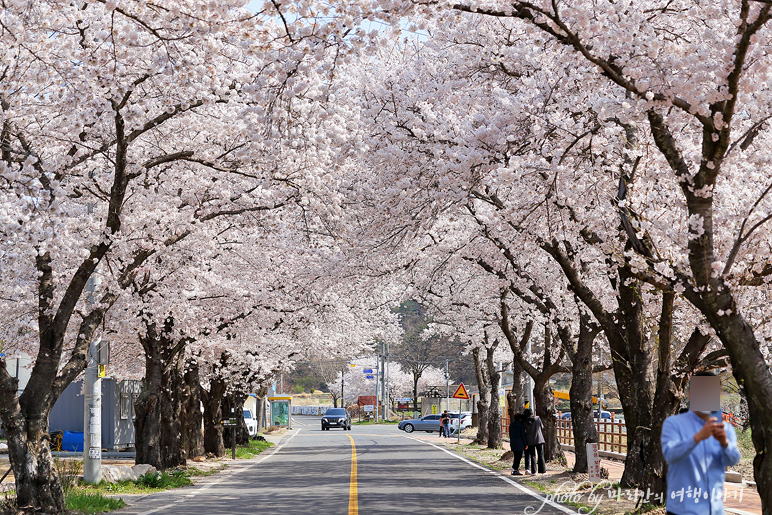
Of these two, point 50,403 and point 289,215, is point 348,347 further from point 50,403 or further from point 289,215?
point 50,403

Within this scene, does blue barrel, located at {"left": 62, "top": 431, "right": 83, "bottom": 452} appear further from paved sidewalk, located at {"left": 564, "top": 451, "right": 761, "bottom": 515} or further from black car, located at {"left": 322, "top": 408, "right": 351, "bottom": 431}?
black car, located at {"left": 322, "top": 408, "right": 351, "bottom": 431}

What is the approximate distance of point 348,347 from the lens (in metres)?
41.4

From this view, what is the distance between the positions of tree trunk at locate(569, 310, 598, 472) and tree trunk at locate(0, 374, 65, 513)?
12257 mm

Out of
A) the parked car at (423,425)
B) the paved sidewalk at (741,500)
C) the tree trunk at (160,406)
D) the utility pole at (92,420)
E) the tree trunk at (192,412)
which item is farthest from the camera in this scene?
the parked car at (423,425)

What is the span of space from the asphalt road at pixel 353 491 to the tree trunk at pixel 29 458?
177 cm

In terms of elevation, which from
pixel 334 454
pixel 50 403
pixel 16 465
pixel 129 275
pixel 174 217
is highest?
pixel 174 217

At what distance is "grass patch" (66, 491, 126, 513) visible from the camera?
13523mm

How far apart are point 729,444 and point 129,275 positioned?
39.3 ft

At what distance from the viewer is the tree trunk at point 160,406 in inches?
840


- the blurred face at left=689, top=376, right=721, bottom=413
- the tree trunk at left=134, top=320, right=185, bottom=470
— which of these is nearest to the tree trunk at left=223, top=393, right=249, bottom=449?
the tree trunk at left=134, top=320, right=185, bottom=470

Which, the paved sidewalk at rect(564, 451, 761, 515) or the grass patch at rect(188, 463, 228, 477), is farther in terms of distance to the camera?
the grass patch at rect(188, 463, 228, 477)

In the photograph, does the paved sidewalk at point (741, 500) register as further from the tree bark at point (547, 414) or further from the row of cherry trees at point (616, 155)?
the tree bark at point (547, 414)

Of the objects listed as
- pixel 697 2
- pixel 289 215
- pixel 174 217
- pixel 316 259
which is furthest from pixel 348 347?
pixel 697 2

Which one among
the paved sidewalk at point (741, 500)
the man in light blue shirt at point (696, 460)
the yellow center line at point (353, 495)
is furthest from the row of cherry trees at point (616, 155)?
the yellow center line at point (353, 495)
